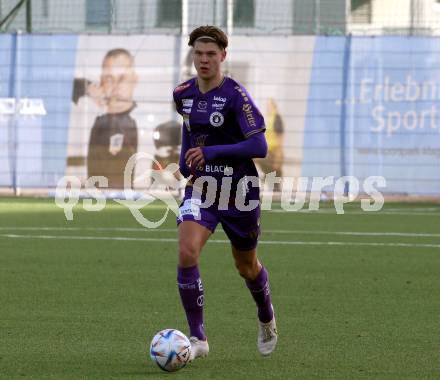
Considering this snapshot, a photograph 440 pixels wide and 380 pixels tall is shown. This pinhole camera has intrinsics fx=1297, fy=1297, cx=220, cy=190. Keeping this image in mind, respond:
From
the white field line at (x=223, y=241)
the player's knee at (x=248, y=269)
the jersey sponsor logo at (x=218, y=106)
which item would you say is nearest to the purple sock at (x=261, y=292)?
the player's knee at (x=248, y=269)

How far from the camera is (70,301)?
10180mm

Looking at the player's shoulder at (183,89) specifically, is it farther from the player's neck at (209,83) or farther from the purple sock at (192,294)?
the purple sock at (192,294)

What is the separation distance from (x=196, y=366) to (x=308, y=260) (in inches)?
241

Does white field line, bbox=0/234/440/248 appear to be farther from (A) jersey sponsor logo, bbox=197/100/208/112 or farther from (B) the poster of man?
(B) the poster of man

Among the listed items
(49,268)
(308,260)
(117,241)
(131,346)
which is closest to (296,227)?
(117,241)

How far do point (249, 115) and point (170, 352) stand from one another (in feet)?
5.09

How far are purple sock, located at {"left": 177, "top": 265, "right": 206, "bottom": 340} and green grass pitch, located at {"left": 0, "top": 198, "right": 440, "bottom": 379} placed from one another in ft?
0.70

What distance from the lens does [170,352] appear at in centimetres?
724

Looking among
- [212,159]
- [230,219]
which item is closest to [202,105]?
[212,159]

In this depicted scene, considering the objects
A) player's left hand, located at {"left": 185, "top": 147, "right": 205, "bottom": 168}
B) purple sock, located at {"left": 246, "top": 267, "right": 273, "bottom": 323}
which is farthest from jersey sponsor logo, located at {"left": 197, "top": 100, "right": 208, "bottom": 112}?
purple sock, located at {"left": 246, "top": 267, "right": 273, "bottom": 323}

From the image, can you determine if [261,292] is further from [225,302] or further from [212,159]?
[225,302]

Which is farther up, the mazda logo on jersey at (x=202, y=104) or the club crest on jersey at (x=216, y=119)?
the mazda logo on jersey at (x=202, y=104)

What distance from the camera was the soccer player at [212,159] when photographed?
25.4 ft

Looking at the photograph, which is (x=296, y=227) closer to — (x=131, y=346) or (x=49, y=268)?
(x=49, y=268)
